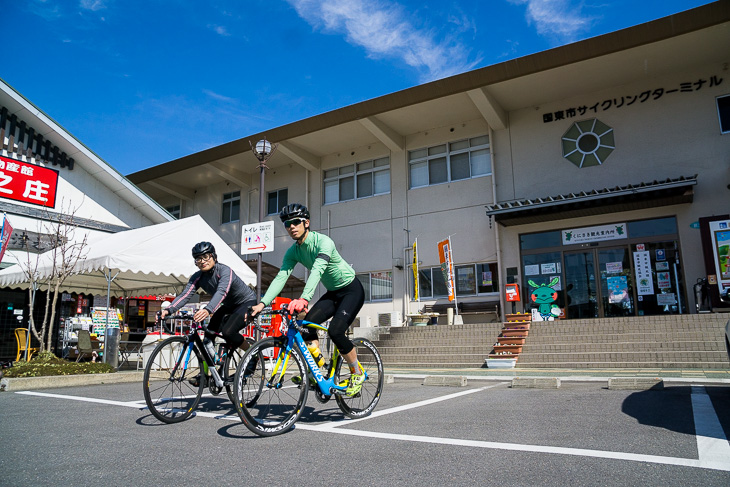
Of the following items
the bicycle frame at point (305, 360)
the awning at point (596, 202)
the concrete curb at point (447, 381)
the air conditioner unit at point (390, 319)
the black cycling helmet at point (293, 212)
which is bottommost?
the concrete curb at point (447, 381)

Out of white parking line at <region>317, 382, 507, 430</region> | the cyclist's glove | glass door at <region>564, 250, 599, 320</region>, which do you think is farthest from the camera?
glass door at <region>564, 250, 599, 320</region>

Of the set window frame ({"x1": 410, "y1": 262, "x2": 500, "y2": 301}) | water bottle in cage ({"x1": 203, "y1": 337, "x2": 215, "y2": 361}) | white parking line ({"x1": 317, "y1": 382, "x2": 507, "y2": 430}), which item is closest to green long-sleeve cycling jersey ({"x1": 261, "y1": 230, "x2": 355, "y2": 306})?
water bottle in cage ({"x1": 203, "y1": 337, "x2": 215, "y2": 361})

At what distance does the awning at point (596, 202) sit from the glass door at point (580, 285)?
1.43 m

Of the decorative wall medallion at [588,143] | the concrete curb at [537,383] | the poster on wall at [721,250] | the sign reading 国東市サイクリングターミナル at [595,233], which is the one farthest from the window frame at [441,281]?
the concrete curb at [537,383]

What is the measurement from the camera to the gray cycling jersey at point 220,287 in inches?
199

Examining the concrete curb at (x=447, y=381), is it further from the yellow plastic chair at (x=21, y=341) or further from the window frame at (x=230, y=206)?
the window frame at (x=230, y=206)

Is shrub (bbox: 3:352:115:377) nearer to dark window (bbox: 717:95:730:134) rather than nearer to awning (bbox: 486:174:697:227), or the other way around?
awning (bbox: 486:174:697:227)

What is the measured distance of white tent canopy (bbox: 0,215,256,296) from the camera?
10211 millimetres

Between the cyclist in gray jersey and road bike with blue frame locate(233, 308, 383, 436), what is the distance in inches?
33.1

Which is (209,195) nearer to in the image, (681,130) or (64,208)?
(64,208)

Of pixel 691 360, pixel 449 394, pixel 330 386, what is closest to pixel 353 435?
pixel 330 386

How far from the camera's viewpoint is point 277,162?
24.1 meters

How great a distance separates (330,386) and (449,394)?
299 centimetres

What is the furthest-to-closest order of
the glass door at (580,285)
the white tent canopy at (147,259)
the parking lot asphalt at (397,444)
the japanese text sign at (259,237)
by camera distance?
the glass door at (580,285) < the japanese text sign at (259,237) < the white tent canopy at (147,259) < the parking lot asphalt at (397,444)
